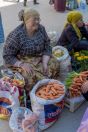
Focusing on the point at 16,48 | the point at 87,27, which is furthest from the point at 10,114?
the point at 87,27

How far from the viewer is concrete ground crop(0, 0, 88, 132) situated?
298 centimetres

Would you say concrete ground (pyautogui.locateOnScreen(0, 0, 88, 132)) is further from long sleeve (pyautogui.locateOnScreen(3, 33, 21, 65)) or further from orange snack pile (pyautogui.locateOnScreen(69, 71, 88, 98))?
long sleeve (pyautogui.locateOnScreen(3, 33, 21, 65))

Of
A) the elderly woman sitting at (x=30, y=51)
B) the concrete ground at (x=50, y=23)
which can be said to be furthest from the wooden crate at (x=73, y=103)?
the elderly woman sitting at (x=30, y=51)

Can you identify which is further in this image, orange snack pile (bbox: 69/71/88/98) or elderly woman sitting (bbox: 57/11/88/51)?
elderly woman sitting (bbox: 57/11/88/51)

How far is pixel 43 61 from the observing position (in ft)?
10.9

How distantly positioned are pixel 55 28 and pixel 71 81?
2473mm

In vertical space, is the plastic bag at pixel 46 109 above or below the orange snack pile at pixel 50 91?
below

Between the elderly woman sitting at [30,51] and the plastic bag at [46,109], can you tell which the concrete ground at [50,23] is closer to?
the plastic bag at [46,109]

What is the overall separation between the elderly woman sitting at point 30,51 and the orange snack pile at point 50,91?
0.22 metres

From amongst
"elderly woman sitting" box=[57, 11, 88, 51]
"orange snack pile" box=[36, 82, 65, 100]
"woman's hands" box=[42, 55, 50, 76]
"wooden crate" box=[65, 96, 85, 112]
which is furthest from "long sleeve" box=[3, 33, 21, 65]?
"elderly woman sitting" box=[57, 11, 88, 51]

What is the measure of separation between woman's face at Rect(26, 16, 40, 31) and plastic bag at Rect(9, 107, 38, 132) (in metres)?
0.86

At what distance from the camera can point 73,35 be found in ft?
13.1

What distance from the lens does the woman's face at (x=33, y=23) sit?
303 cm

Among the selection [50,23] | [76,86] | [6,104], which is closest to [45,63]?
[76,86]
